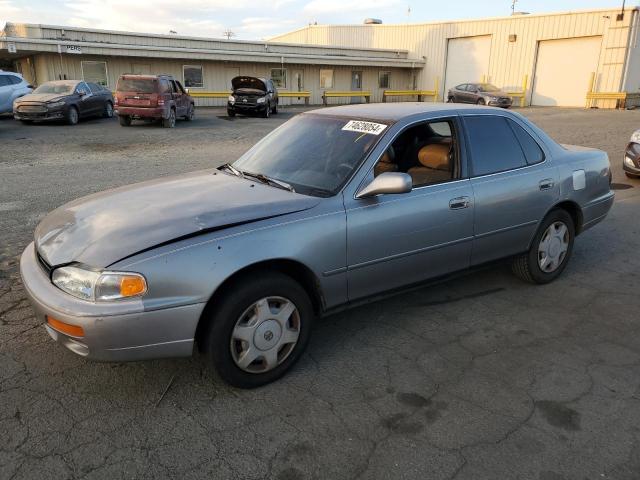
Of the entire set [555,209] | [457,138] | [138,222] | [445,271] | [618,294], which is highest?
[457,138]

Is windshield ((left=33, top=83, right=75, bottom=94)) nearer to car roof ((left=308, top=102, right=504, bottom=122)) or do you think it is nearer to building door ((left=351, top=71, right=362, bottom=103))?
car roof ((left=308, top=102, right=504, bottom=122))

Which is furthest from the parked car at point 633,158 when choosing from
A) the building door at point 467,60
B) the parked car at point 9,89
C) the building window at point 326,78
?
the building door at point 467,60

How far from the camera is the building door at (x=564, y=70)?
3123 cm

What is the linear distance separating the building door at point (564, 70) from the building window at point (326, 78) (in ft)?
43.8

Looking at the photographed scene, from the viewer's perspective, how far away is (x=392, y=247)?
3.46 m

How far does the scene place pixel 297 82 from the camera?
34469 millimetres

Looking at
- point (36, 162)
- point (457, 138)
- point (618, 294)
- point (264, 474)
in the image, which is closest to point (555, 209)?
point (618, 294)

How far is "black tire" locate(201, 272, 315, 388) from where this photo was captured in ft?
9.24

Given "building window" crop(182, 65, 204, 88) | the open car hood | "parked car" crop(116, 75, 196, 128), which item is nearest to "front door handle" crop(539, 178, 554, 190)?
"parked car" crop(116, 75, 196, 128)

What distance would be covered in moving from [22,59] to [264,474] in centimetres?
3241

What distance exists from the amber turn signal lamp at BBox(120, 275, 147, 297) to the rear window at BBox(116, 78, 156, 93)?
16178 mm

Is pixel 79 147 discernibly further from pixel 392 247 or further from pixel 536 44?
pixel 536 44

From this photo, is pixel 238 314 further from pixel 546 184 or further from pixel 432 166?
pixel 546 184

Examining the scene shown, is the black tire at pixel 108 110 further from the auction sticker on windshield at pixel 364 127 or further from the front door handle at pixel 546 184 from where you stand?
the front door handle at pixel 546 184
